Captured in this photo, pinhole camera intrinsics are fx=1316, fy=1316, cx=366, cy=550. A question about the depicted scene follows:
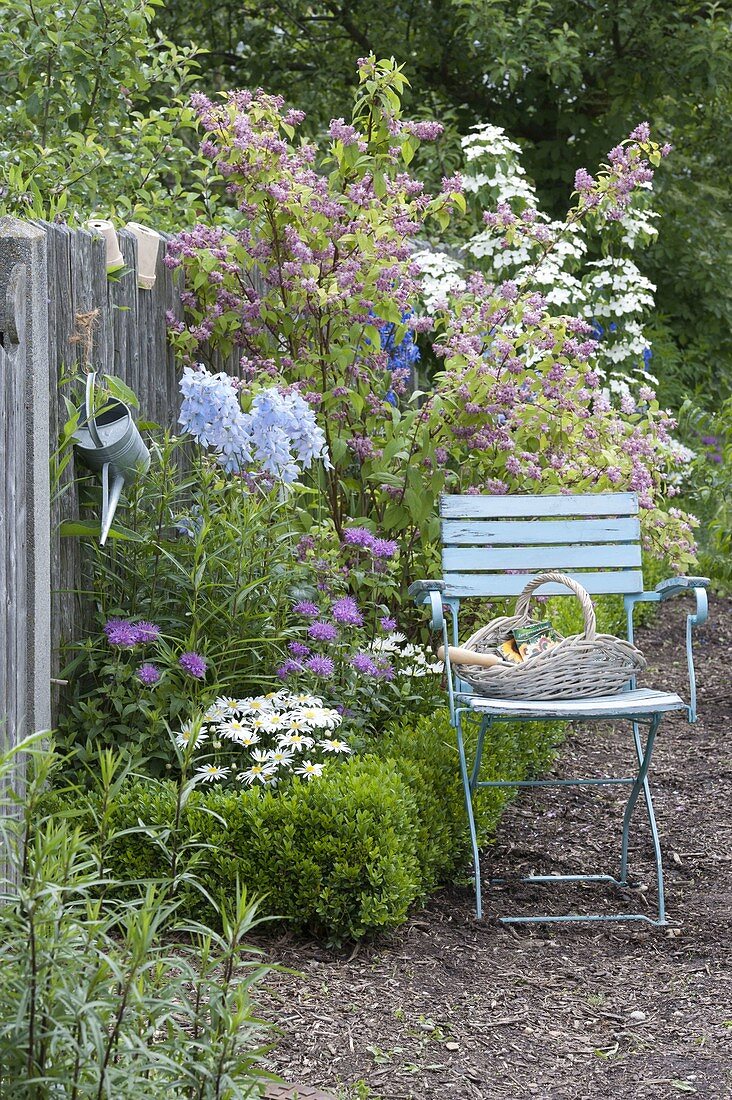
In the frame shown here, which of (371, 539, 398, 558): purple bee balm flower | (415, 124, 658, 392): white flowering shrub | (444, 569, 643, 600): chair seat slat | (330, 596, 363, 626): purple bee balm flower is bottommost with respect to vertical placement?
(330, 596, 363, 626): purple bee balm flower

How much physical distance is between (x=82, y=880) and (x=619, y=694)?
7.12 ft

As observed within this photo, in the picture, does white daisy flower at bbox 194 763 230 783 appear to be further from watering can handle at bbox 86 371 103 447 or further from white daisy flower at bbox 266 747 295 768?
watering can handle at bbox 86 371 103 447

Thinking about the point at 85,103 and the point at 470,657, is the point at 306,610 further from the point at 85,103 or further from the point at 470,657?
the point at 85,103

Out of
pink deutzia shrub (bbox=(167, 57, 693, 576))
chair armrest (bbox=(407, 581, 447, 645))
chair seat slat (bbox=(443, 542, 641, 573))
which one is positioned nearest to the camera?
chair armrest (bbox=(407, 581, 447, 645))

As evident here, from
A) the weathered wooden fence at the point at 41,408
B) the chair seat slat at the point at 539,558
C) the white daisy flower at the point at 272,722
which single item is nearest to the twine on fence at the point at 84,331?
the weathered wooden fence at the point at 41,408

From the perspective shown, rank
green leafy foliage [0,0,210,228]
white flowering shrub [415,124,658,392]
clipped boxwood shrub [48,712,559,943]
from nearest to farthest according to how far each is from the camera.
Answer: clipped boxwood shrub [48,712,559,943]
green leafy foliage [0,0,210,228]
white flowering shrub [415,124,658,392]

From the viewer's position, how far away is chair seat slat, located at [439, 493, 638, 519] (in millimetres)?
4234

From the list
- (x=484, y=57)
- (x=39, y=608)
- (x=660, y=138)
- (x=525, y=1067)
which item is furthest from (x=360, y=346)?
(x=660, y=138)

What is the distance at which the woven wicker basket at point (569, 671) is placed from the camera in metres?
3.63

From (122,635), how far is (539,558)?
4.75ft

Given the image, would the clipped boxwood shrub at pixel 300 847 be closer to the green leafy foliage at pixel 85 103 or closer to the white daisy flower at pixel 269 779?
the white daisy flower at pixel 269 779

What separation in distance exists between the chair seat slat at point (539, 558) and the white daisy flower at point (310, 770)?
3.14ft

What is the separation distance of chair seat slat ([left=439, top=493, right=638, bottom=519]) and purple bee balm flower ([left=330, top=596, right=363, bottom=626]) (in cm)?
45

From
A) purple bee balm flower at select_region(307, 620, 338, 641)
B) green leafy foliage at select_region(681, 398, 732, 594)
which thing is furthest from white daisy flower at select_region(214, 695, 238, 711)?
green leafy foliage at select_region(681, 398, 732, 594)
